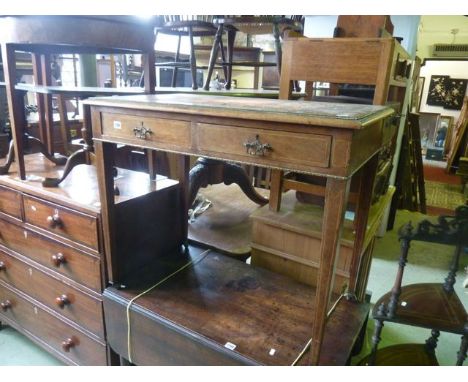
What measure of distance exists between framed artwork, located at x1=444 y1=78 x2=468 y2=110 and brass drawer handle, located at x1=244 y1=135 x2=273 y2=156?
8002mm

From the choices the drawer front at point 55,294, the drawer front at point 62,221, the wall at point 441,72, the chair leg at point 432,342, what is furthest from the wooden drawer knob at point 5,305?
the wall at point 441,72

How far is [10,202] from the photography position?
5.13 ft

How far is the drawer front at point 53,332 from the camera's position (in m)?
1.51

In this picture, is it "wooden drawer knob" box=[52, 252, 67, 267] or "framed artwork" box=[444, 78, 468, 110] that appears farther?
"framed artwork" box=[444, 78, 468, 110]

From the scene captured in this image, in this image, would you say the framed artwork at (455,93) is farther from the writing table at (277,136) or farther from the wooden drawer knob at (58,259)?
the wooden drawer knob at (58,259)

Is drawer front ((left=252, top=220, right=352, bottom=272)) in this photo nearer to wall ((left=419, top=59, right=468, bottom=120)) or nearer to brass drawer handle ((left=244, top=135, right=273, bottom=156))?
brass drawer handle ((left=244, top=135, right=273, bottom=156))

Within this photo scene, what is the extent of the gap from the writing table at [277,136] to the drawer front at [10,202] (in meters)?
0.61

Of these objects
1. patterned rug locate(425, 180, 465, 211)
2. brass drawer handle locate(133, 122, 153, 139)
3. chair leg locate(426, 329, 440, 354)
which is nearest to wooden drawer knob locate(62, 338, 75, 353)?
brass drawer handle locate(133, 122, 153, 139)

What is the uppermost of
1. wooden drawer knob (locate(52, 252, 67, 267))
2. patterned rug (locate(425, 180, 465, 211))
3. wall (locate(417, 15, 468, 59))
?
wall (locate(417, 15, 468, 59))

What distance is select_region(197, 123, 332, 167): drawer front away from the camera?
2.76ft

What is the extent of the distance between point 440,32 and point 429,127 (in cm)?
194

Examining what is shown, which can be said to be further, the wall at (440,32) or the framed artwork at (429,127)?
the framed artwork at (429,127)

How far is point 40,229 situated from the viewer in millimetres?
1479

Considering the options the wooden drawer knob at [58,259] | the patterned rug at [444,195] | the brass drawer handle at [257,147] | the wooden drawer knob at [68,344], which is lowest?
the patterned rug at [444,195]
